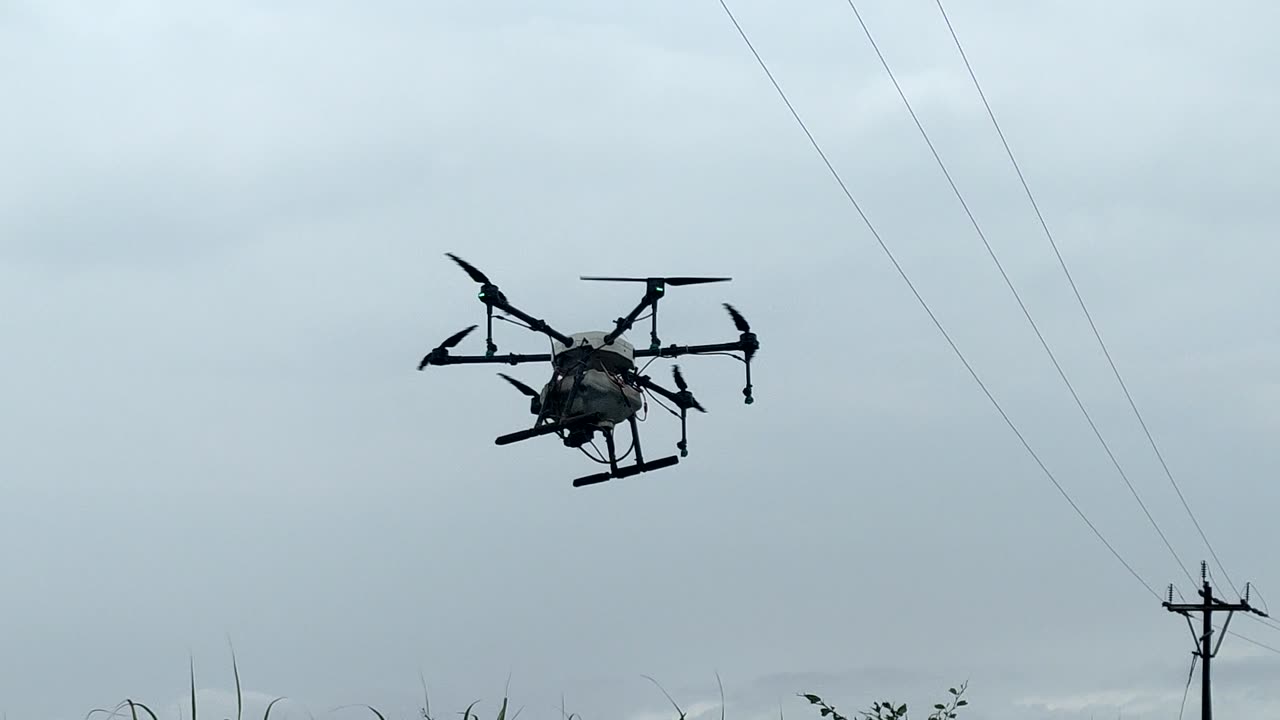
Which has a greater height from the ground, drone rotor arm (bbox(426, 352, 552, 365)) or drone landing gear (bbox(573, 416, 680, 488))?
drone rotor arm (bbox(426, 352, 552, 365))

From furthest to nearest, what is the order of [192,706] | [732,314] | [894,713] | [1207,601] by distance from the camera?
[1207,601] < [732,314] < [894,713] < [192,706]

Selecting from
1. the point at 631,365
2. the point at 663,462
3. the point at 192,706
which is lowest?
the point at 192,706

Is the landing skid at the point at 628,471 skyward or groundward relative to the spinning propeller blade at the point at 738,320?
groundward

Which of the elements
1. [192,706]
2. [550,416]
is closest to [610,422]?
[550,416]

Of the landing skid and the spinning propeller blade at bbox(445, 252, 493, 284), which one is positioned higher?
the spinning propeller blade at bbox(445, 252, 493, 284)

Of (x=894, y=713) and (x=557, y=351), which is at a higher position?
(x=557, y=351)

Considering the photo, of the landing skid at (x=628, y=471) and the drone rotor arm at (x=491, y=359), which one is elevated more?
the drone rotor arm at (x=491, y=359)

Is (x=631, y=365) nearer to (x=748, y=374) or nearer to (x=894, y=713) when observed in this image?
(x=748, y=374)

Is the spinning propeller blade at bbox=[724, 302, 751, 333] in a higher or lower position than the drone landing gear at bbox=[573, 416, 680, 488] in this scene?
higher
